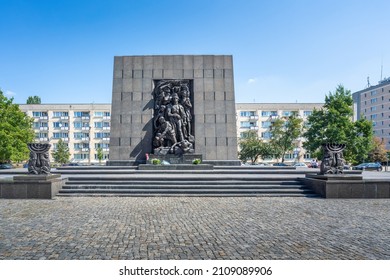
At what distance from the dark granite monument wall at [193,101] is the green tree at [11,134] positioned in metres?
24.0

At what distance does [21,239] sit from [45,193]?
6930 millimetres

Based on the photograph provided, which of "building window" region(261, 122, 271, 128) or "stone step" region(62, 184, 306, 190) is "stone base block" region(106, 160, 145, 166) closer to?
"stone step" region(62, 184, 306, 190)

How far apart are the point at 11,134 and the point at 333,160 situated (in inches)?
1587

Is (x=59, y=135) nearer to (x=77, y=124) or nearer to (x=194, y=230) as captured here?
(x=77, y=124)

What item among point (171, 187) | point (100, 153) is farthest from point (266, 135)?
point (171, 187)

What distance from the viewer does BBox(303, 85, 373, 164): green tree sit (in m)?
41.9

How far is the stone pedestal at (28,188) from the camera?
13.3 meters

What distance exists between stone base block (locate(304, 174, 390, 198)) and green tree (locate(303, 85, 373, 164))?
29.3 metres

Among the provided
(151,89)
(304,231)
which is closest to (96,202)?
(304,231)

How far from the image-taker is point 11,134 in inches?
1577

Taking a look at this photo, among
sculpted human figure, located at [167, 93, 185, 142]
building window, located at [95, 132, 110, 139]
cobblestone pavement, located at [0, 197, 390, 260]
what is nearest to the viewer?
cobblestone pavement, located at [0, 197, 390, 260]

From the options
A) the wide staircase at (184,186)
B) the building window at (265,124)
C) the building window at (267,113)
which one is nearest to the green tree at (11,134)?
the wide staircase at (184,186)

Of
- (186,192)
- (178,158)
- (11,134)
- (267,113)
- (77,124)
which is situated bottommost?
(186,192)

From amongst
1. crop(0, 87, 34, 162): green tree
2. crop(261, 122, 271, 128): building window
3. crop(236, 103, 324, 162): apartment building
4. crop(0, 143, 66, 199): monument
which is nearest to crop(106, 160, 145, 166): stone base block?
crop(0, 143, 66, 199): monument
